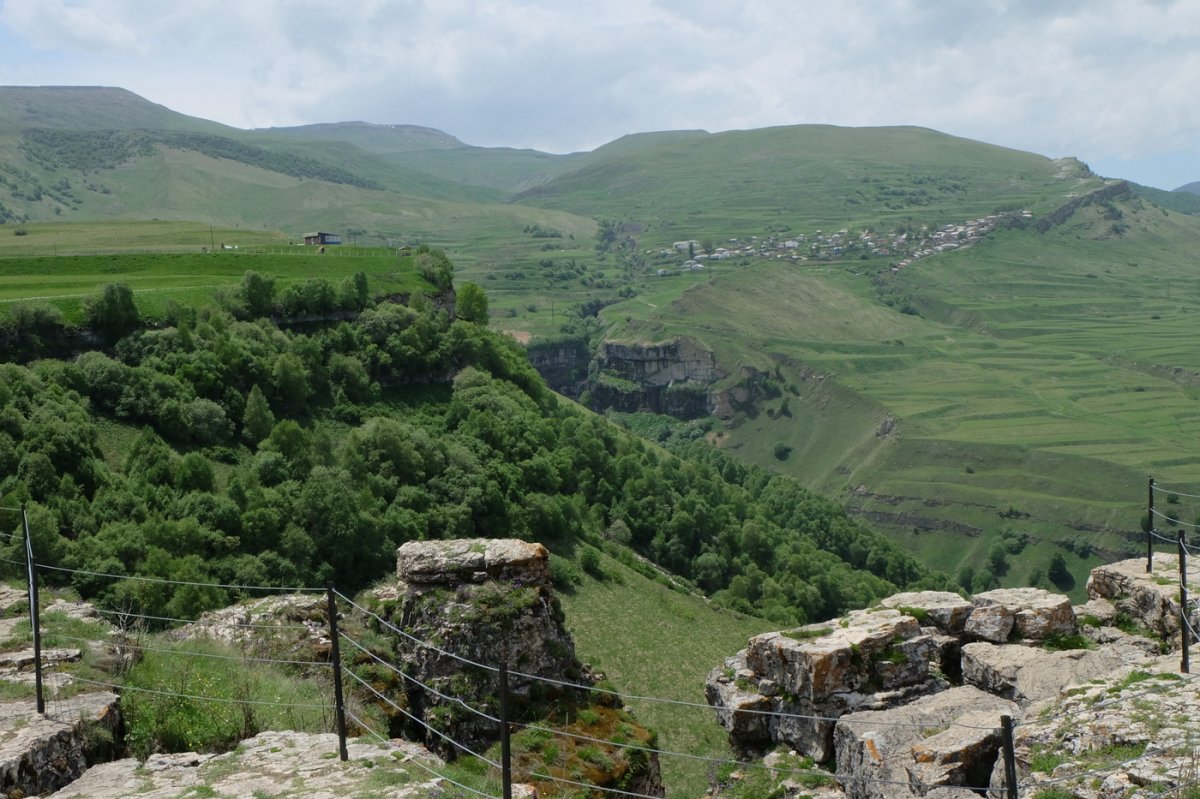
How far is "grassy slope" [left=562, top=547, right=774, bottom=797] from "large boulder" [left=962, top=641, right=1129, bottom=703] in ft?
28.8

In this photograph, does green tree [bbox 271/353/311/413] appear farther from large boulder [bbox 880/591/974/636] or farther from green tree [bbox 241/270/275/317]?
large boulder [bbox 880/591/974/636]

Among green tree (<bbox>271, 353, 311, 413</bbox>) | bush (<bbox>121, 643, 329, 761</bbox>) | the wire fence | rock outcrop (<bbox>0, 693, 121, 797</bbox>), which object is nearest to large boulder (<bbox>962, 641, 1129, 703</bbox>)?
the wire fence

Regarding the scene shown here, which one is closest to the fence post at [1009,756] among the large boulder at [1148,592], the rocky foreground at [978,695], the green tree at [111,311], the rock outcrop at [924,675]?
the rocky foreground at [978,695]

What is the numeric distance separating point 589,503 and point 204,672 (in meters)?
54.3

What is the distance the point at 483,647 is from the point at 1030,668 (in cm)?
1504

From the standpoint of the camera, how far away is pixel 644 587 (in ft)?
202

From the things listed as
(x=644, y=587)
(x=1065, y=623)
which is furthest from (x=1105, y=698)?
(x=644, y=587)

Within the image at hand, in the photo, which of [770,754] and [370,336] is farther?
[370,336]

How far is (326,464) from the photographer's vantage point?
57.4 metres

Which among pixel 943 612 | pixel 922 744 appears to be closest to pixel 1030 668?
pixel 943 612

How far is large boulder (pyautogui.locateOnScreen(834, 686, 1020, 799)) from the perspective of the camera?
2242 cm

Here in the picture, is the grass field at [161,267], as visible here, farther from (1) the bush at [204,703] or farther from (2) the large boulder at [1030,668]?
(2) the large boulder at [1030,668]

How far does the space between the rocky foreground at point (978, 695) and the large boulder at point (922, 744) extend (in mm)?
38

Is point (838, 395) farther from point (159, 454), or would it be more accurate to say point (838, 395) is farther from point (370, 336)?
point (159, 454)
